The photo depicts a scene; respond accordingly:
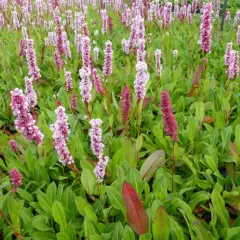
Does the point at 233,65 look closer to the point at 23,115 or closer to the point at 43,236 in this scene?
the point at 23,115

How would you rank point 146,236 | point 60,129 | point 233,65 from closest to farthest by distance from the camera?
point 146,236
point 60,129
point 233,65

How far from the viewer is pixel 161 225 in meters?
2.09

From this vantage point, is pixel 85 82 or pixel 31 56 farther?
pixel 31 56

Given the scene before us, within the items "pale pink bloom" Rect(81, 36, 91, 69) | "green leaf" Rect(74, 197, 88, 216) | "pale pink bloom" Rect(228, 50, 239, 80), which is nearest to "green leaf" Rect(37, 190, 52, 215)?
"green leaf" Rect(74, 197, 88, 216)

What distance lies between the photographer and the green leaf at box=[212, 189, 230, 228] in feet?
7.72

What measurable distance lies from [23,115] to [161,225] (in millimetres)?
1135

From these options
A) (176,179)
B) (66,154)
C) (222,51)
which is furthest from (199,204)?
(222,51)

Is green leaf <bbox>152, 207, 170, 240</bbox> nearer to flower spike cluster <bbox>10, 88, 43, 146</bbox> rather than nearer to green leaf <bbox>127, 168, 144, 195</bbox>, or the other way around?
green leaf <bbox>127, 168, 144, 195</bbox>

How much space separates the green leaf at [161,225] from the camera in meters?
2.06

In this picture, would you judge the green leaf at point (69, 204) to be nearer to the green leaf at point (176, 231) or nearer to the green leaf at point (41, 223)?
the green leaf at point (41, 223)

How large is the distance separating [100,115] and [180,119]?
85 centimetres

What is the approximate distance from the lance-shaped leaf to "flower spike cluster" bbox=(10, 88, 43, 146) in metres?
0.88

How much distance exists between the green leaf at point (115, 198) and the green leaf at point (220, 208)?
0.63 meters

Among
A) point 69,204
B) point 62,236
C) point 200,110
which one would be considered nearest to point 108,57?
point 200,110
